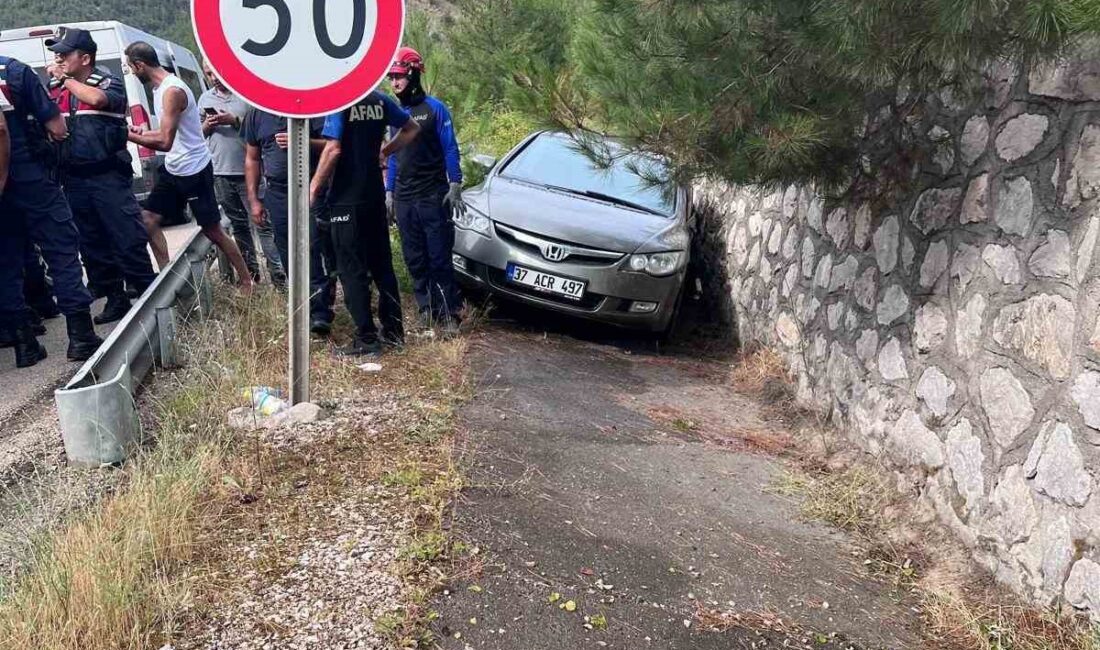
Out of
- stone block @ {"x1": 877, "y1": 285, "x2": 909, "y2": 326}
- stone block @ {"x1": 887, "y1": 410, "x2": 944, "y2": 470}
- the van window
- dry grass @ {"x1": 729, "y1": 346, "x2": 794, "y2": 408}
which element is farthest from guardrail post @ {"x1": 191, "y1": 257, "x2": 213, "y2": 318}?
the van window

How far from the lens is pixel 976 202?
3.44 metres

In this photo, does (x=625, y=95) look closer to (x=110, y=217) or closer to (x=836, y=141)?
(x=836, y=141)

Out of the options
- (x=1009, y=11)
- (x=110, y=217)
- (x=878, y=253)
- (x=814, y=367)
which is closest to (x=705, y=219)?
(x=814, y=367)

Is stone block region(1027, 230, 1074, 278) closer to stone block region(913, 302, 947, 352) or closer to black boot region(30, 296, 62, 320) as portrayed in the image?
stone block region(913, 302, 947, 352)

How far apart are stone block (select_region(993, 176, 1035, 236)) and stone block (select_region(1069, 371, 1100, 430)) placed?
0.63m

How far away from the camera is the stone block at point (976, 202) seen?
3.38 meters

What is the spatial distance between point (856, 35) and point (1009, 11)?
1.66 ft

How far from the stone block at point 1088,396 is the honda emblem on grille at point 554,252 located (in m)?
3.81

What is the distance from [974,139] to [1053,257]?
2.62ft

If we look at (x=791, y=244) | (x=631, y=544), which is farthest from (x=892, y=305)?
(x=631, y=544)

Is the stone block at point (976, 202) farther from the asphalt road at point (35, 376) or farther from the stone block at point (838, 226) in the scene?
the asphalt road at point (35, 376)

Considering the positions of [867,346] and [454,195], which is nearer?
[867,346]

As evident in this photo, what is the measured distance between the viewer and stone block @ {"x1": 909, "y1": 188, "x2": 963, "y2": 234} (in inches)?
143

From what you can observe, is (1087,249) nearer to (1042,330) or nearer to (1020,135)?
(1042,330)
